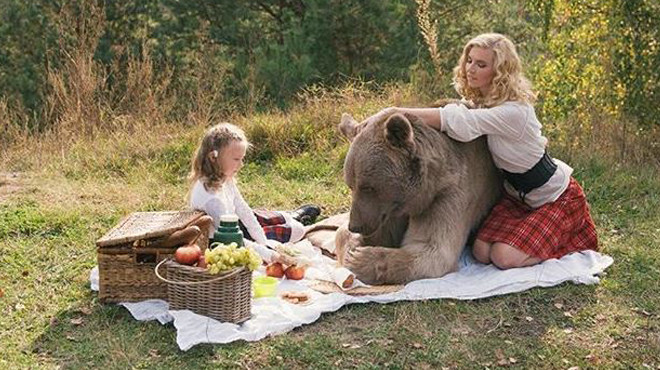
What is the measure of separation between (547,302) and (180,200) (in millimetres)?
3582

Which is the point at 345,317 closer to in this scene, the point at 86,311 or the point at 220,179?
the point at 220,179

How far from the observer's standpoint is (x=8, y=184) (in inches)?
324

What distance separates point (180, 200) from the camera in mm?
7586

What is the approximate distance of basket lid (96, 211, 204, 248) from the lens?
4910mm

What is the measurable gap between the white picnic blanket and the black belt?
1.62 ft

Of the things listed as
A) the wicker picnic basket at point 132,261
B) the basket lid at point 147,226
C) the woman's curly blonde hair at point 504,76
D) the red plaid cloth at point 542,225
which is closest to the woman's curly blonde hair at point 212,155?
the basket lid at point 147,226

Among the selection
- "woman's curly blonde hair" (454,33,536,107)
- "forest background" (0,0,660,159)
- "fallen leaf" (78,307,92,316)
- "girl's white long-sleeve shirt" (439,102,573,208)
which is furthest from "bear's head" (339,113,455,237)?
"forest background" (0,0,660,159)

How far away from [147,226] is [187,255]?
1.76 ft

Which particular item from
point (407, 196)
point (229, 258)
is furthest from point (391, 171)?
point (229, 258)

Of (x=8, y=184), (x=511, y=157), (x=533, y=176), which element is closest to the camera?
(x=511, y=157)

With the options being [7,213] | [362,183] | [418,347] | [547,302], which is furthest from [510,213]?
[7,213]

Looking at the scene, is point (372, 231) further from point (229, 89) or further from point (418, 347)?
point (229, 89)

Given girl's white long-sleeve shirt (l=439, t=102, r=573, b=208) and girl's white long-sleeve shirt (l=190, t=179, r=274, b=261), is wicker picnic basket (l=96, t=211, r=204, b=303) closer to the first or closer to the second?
girl's white long-sleeve shirt (l=190, t=179, r=274, b=261)

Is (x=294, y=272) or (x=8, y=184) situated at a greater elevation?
(x=294, y=272)
